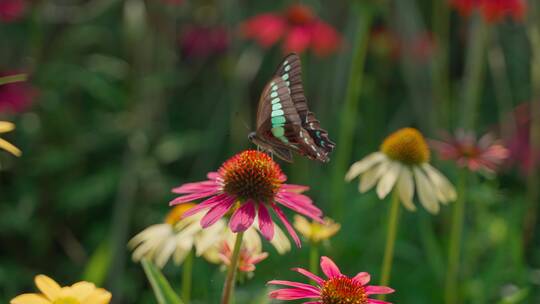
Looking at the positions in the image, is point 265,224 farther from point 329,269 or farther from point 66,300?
point 66,300

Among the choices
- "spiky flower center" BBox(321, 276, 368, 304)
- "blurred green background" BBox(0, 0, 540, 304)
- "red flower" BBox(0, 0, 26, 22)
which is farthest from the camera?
"blurred green background" BBox(0, 0, 540, 304)

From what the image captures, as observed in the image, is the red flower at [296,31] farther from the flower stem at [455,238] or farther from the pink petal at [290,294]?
the pink petal at [290,294]

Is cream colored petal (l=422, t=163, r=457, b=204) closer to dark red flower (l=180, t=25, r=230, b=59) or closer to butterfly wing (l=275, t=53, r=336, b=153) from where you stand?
butterfly wing (l=275, t=53, r=336, b=153)

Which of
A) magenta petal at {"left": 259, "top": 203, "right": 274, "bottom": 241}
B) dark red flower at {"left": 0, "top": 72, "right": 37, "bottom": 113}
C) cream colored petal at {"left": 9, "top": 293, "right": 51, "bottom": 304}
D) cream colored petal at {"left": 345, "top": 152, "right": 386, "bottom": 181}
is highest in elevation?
dark red flower at {"left": 0, "top": 72, "right": 37, "bottom": 113}

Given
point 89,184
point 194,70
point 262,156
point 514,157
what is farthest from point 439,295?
point 194,70

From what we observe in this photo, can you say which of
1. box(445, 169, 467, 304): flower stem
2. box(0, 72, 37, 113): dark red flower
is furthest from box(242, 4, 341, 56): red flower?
box(445, 169, 467, 304): flower stem

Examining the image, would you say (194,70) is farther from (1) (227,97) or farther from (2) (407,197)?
(2) (407,197)
